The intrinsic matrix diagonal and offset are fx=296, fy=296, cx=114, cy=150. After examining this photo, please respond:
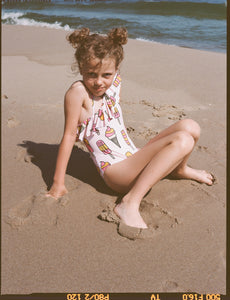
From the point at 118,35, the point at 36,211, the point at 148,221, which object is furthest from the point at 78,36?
the point at 148,221

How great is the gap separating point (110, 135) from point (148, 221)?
2.15ft

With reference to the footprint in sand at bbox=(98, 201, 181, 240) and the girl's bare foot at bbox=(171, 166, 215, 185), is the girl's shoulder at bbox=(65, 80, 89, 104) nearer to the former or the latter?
the footprint in sand at bbox=(98, 201, 181, 240)

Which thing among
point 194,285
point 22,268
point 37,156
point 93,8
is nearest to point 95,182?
point 37,156

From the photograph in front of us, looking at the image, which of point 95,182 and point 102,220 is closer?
point 102,220

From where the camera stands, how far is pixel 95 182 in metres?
2.26

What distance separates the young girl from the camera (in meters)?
1.88

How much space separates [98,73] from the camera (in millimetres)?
1916

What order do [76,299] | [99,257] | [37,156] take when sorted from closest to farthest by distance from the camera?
[76,299], [99,257], [37,156]

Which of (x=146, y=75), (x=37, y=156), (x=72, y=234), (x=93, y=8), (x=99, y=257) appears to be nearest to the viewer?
(x=99, y=257)

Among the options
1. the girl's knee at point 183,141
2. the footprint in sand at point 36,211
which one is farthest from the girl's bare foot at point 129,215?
the girl's knee at point 183,141

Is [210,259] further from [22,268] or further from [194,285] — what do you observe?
[22,268]

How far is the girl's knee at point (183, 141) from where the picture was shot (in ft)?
6.15

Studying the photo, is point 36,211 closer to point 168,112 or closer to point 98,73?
point 98,73

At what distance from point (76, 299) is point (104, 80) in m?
1.29
